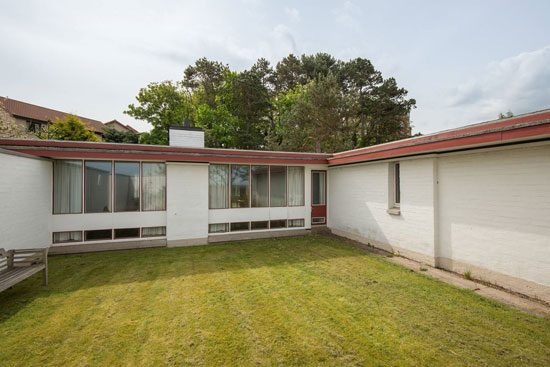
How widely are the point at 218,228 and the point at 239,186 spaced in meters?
1.88

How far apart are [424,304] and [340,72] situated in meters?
25.6

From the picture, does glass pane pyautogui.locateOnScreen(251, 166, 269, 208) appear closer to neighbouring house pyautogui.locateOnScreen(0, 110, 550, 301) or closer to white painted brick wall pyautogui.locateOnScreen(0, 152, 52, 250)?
neighbouring house pyautogui.locateOnScreen(0, 110, 550, 301)

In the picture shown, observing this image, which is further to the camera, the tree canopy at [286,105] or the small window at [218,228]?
the tree canopy at [286,105]

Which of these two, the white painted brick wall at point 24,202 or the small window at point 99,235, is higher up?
the white painted brick wall at point 24,202

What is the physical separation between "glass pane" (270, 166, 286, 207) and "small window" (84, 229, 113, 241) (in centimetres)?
600

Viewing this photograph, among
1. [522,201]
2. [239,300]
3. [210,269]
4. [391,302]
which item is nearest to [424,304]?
[391,302]

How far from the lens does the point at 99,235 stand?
8.24 metres

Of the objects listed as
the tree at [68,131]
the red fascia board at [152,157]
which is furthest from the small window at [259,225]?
the tree at [68,131]

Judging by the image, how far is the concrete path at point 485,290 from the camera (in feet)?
14.4

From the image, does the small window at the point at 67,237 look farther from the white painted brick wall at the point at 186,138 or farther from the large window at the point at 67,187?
the white painted brick wall at the point at 186,138

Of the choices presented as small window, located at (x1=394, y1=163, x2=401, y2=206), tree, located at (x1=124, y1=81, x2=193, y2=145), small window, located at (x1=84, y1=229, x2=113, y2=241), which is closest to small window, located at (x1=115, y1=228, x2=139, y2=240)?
small window, located at (x1=84, y1=229, x2=113, y2=241)

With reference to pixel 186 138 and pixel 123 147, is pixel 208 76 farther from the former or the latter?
pixel 123 147

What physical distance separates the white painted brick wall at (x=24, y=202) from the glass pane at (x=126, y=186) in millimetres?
1894

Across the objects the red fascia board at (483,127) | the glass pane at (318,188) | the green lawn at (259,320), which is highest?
the red fascia board at (483,127)
